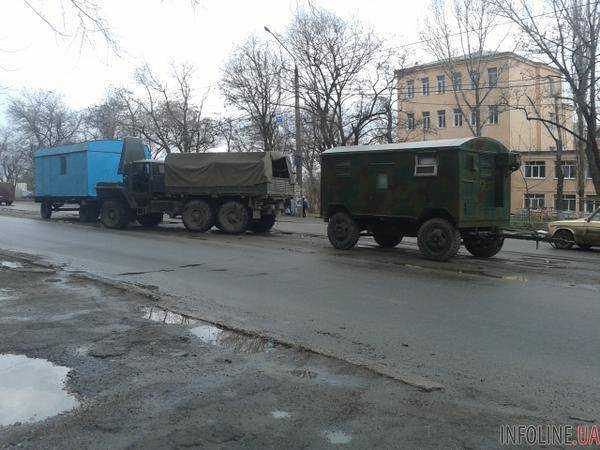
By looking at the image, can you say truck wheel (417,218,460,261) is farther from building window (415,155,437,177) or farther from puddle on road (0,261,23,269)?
puddle on road (0,261,23,269)

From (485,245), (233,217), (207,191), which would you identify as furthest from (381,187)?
(207,191)

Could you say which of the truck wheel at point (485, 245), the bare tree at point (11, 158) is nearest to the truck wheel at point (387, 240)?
the truck wheel at point (485, 245)

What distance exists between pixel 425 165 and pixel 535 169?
4465cm

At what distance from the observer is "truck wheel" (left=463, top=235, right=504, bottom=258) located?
13438 mm

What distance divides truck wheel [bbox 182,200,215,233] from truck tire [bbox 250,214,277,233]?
147 centimetres

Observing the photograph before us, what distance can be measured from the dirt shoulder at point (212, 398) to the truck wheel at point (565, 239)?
12.8 m

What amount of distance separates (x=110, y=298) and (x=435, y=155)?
7.78 metres

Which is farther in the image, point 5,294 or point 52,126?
point 52,126

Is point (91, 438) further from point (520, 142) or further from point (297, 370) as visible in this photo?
point (520, 142)

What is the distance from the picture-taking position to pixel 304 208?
32.9m

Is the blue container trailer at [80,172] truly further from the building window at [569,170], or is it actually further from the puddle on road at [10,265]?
the building window at [569,170]

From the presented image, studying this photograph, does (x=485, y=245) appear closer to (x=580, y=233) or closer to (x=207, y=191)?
(x=580, y=233)

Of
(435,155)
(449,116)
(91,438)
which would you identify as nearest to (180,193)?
(435,155)

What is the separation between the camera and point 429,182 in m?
13.0
